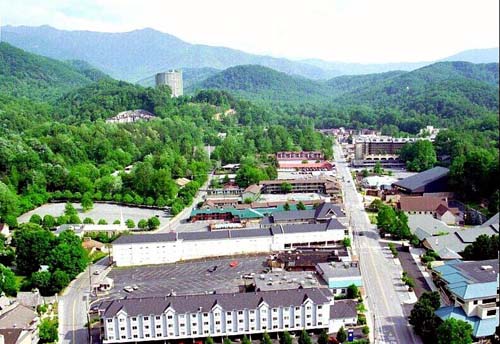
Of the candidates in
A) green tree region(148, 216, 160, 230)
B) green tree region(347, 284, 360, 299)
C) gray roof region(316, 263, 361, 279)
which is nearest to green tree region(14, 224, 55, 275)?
green tree region(148, 216, 160, 230)

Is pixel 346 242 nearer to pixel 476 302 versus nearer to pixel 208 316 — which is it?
pixel 476 302

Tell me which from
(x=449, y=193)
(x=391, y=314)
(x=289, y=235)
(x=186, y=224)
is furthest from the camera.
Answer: (x=449, y=193)

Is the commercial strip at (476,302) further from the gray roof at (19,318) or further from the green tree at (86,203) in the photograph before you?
the green tree at (86,203)

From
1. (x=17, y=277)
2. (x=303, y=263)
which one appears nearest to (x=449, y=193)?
(x=303, y=263)

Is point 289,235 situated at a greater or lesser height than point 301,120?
lesser

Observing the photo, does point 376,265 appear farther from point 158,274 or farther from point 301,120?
point 301,120

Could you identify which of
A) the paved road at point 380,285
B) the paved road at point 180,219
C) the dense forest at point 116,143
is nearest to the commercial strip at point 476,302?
the paved road at point 380,285

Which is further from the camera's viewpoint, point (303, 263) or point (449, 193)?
point (449, 193)

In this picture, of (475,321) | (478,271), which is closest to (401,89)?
(478,271)
